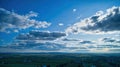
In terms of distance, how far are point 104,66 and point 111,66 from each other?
1.23m

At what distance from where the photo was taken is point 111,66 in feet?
109

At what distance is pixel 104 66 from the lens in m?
33.4

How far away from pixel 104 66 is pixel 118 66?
8.07 feet

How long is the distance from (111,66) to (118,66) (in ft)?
4.77

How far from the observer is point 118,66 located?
32156mm
